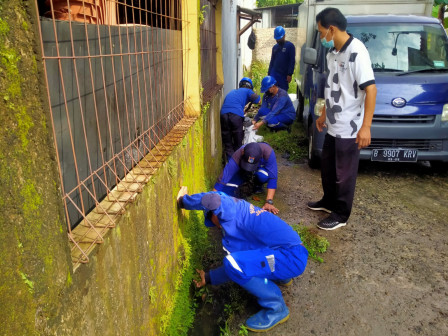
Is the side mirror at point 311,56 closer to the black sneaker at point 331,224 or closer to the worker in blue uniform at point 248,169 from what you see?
the worker in blue uniform at point 248,169

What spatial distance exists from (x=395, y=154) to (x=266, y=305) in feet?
10.1

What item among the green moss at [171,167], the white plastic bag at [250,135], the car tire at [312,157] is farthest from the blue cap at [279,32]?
the green moss at [171,167]

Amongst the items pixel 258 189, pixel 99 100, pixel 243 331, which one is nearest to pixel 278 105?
pixel 258 189

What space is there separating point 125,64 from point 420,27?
472 cm

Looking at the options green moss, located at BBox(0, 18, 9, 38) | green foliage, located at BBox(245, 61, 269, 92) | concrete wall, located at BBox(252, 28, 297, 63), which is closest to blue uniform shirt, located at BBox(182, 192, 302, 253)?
green moss, located at BBox(0, 18, 9, 38)

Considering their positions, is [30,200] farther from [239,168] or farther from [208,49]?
[208,49]

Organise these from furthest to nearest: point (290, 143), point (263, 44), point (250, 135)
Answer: point (263, 44)
point (290, 143)
point (250, 135)

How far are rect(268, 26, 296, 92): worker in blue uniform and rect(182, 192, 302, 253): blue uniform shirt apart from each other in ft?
19.2

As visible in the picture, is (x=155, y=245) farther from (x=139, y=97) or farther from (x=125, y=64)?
(x=125, y=64)

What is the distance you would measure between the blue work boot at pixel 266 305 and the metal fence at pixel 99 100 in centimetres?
114

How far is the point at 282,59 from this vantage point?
27.3 feet

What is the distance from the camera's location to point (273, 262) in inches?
115

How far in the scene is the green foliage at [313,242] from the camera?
372 centimetres

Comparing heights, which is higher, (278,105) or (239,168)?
(278,105)
